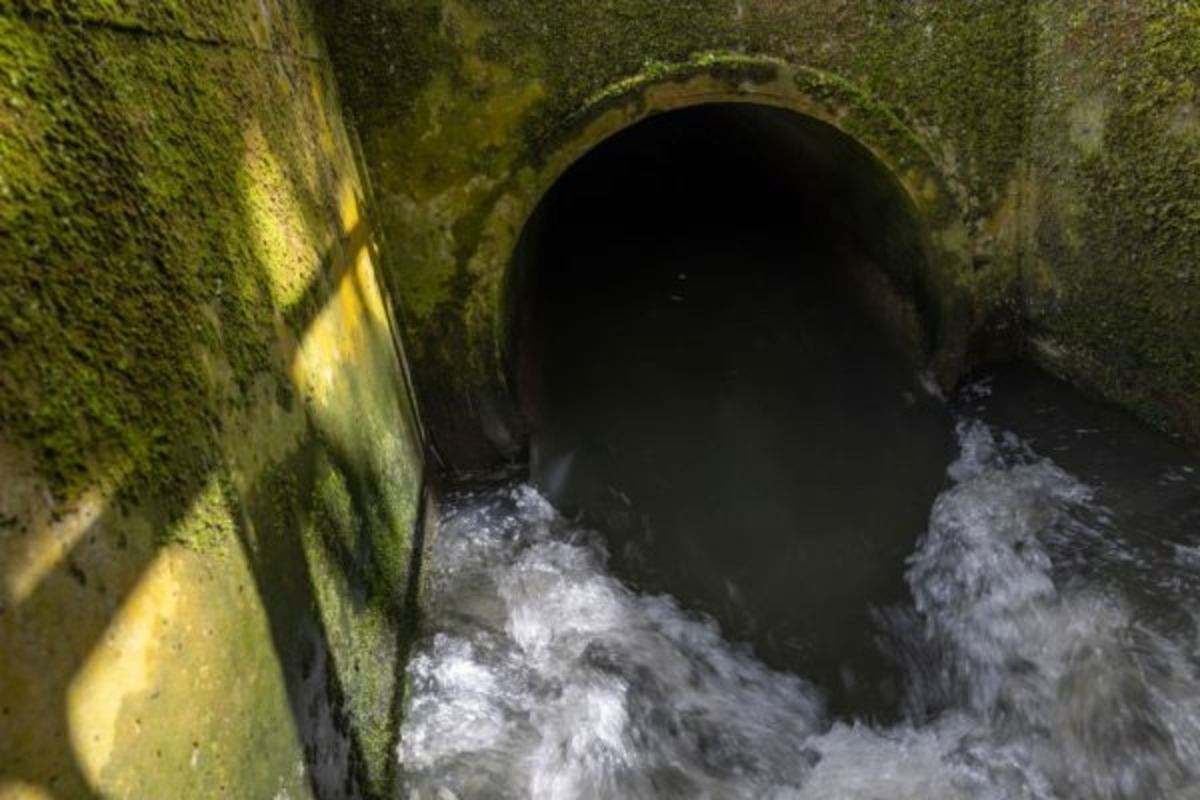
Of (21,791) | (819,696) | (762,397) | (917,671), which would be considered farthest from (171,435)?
(762,397)

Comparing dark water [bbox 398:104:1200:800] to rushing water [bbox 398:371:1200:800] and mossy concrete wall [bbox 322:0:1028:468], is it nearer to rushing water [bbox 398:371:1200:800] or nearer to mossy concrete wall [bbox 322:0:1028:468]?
rushing water [bbox 398:371:1200:800]

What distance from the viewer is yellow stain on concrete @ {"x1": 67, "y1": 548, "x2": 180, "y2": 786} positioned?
1.37 m

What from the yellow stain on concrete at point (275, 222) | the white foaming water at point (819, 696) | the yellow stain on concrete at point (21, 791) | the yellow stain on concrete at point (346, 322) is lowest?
the white foaming water at point (819, 696)

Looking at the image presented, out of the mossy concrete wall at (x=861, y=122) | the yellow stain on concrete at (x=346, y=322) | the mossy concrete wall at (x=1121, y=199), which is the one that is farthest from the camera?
the mossy concrete wall at (x=861, y=122)

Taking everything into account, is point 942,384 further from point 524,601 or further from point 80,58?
point 80,58

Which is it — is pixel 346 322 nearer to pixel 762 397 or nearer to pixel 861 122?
pixel 861 122

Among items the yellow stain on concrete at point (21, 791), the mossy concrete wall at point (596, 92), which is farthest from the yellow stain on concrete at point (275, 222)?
the yellow stain on concrete at point (21, 791)

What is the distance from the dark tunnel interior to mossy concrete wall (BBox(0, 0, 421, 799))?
2.14 meters

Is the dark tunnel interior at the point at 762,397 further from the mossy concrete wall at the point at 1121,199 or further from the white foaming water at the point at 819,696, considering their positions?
the mossy concrete wall at the point at 1121,199

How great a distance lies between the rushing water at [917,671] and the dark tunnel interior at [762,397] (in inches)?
8.5

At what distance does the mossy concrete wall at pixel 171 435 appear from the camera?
138 cm

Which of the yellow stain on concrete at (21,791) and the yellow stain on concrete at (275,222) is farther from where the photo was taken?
the yellow stain on concrete at (275,222)

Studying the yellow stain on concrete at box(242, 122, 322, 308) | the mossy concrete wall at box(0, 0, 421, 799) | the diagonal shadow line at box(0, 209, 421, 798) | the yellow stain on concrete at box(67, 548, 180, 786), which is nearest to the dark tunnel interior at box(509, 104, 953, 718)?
the diagonal shadow line at box(0, 209, 421, 798)

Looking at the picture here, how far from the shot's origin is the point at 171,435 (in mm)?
1817
